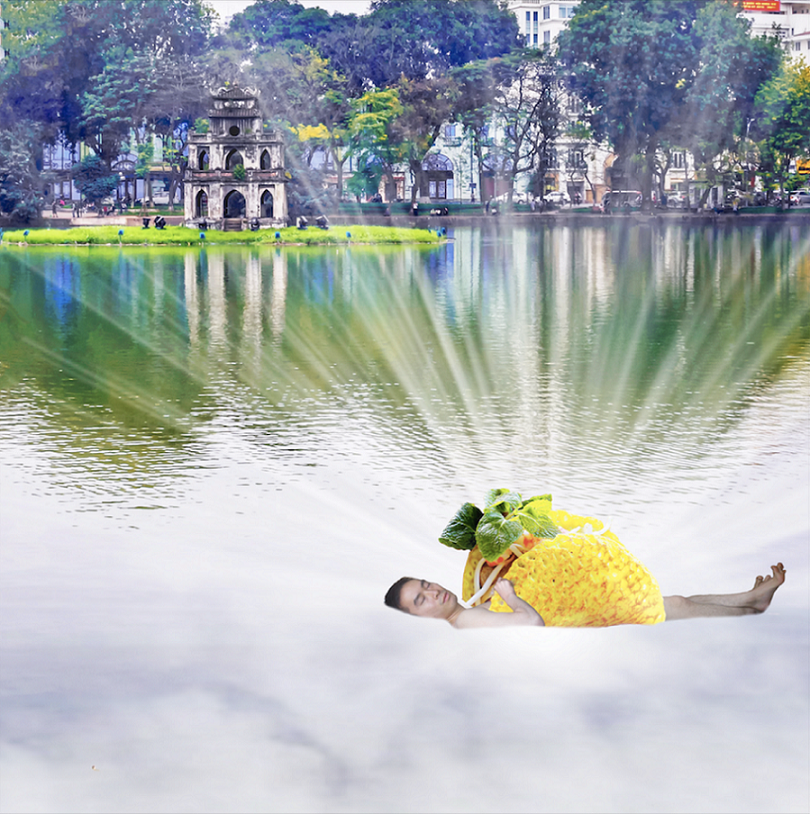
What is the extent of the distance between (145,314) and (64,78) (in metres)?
48.3

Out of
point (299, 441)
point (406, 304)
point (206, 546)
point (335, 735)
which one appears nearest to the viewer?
point (335, 735)

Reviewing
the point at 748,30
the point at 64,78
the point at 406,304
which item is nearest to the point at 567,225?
the point at 748,30

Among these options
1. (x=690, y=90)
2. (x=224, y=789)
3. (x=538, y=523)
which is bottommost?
(x=224, y=789)

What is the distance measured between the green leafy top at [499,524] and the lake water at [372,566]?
0.42 m

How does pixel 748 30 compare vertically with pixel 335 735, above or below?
above

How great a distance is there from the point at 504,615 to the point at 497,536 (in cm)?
29

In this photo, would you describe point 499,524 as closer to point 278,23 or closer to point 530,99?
point 530,99

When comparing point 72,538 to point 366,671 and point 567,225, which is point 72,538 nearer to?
point 366,671

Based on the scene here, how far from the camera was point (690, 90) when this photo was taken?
6138 cm

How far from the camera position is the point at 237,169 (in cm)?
5047

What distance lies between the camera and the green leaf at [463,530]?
16.7ft

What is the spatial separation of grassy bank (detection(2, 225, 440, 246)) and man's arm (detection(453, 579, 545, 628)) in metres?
36.8

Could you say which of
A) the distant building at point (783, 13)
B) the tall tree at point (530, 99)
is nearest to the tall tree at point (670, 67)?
the tall tree at point (530, 99)

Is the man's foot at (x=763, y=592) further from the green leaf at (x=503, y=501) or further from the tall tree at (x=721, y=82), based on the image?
the tall tree at (x=721, y=82)
